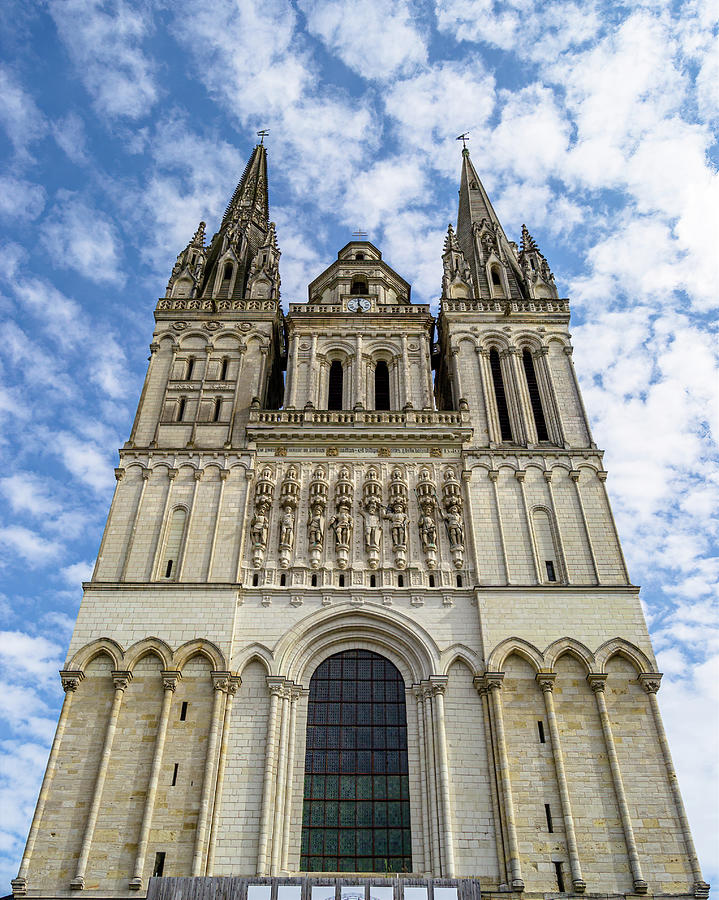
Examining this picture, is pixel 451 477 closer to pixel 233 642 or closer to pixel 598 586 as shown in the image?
pixel 598 586

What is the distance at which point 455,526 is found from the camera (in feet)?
78.7

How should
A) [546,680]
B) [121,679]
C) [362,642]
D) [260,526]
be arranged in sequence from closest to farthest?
[121,679] < [546,680] < [362,642] < [260,526]

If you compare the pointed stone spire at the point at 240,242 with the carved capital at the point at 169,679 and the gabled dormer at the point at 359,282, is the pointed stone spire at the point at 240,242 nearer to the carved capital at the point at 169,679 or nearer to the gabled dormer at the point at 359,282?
the gabled dormer at the point at 359,282

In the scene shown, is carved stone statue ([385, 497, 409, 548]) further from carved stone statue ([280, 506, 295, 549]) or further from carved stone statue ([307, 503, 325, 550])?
carved stone statue ([280, 506, 295, 549])

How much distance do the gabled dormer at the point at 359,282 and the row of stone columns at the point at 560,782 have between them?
17003 millimetres

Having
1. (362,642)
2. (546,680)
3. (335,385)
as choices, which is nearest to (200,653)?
(362,642)

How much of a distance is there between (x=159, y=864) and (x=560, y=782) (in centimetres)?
906

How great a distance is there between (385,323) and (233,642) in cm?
1436

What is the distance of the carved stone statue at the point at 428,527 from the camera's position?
77.7 ft

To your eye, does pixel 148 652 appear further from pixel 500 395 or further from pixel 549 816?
pixel 500 395

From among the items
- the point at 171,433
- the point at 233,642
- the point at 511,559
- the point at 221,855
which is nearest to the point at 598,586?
the point at 511,559

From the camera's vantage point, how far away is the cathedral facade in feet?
60.9

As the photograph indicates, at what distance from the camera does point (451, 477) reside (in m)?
25.3

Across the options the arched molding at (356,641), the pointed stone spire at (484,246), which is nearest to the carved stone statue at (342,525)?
the arched molding at (356,641)
